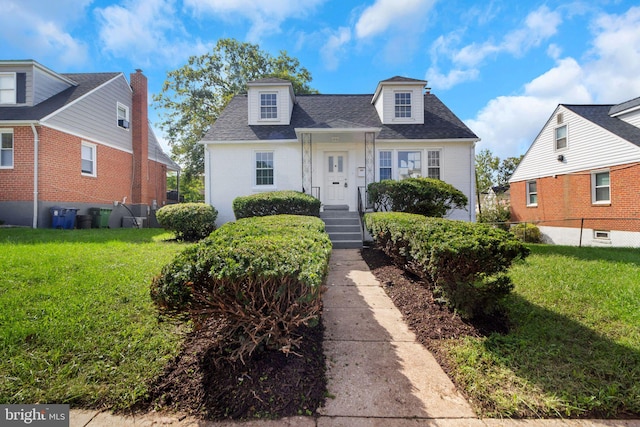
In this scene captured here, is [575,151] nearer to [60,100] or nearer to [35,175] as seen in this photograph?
[35,175]

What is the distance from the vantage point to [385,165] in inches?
469

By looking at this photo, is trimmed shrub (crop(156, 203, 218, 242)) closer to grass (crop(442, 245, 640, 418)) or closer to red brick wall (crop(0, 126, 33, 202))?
red brick wall (crop(0, 126, 33, 202))

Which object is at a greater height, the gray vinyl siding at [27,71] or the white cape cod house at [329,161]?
the gray vinyl siding at [27,71]

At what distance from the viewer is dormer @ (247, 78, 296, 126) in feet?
41.2

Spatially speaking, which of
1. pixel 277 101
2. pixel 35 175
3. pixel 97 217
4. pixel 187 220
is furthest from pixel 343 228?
pixel 35 175

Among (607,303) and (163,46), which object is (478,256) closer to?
(607,303)

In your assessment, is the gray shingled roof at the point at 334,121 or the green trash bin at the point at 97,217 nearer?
the gray shingled roof at the point at 334,121

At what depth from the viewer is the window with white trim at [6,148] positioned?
11266mm

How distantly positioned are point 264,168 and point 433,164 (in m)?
6.90

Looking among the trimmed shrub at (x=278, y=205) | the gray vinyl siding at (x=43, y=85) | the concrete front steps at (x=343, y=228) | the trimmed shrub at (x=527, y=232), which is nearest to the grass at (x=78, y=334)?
the trimmed shrub at (x=278, y=205)

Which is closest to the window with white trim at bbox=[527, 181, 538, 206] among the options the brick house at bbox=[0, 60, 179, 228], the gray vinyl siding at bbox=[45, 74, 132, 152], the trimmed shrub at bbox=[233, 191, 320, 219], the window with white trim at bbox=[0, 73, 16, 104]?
the trimmed shrub at bbox=[233, 191, 320, 219]

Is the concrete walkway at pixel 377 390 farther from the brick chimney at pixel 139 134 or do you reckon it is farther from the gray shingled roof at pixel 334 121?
the brick chimney at pixel 139 134

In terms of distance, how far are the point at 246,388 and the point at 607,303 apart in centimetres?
492

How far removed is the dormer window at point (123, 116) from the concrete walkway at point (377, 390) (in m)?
16.4
